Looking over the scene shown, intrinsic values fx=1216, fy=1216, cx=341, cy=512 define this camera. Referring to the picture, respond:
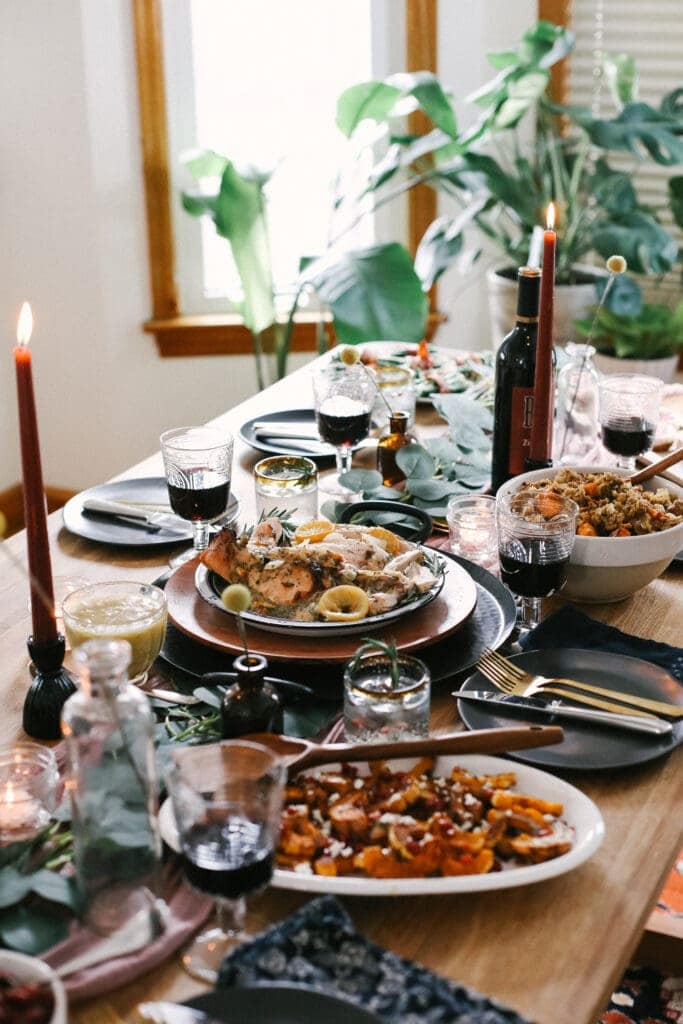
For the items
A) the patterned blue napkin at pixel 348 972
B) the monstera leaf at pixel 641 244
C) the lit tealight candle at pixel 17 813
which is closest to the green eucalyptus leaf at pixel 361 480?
the lit tealight candle at pixel 17 813

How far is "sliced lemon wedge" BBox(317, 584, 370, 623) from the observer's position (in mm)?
1359

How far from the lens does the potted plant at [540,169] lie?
11.5 ft

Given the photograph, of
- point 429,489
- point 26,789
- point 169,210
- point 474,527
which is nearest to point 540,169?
point 169,210

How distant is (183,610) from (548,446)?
621mm

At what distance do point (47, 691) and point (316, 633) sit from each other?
30 centimetres

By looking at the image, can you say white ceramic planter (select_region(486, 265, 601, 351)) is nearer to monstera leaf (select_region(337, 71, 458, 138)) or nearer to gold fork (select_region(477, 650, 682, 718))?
monstera leaf (select_region(337, 71, 458, 138))

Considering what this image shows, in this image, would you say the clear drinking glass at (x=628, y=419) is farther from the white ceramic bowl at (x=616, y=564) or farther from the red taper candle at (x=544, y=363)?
the white ceramic bowl at (x=616, y=564)

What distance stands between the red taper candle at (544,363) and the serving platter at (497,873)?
73cm

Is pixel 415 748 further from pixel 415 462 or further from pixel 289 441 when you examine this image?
pixel 289 441

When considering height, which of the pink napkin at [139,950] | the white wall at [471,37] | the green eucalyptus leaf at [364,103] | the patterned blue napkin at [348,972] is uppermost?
the white wall at [471,37]

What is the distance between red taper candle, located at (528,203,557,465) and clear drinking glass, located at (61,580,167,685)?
2.13 ft

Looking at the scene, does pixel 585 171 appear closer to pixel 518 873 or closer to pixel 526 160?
pixel 526 160

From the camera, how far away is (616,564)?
148 cm

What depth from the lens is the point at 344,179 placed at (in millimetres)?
3863
